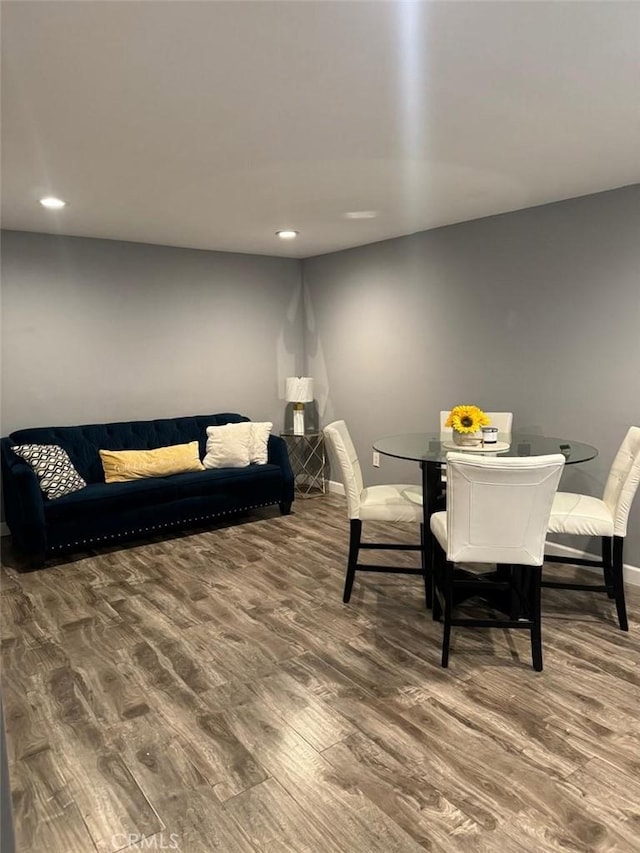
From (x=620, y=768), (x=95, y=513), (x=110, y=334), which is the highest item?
(x=110, y=334)

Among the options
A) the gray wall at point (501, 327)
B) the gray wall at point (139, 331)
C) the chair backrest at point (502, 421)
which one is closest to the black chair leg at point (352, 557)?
the chair backrest at point (502, 421)

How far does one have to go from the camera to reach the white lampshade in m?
5.56

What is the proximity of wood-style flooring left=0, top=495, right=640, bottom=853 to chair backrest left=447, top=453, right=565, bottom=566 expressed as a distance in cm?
55

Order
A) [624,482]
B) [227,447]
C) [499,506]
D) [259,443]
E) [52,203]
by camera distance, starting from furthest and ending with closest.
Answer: [259,443]
[227,447]
[52,203]
[624,482]
[499,506]

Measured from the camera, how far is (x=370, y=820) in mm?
1805

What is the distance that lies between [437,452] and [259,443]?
2.23m

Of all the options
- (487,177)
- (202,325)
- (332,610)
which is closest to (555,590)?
(332,610)

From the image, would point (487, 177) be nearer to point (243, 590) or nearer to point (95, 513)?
point (243, 590)

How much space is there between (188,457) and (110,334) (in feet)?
4.02

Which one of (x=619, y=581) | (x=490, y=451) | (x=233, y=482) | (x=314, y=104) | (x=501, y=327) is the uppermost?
(x=314, y=104)

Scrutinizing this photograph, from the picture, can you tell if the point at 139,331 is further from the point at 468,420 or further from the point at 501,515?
the point at 501,515

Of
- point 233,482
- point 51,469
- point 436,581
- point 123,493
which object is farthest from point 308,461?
point 436,581

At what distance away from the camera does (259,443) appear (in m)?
5.05

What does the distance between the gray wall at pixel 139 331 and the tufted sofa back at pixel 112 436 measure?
7.3 inches
